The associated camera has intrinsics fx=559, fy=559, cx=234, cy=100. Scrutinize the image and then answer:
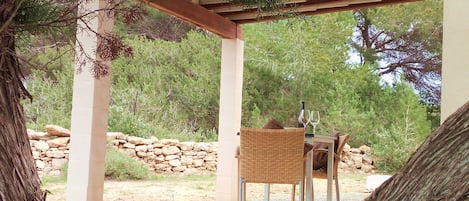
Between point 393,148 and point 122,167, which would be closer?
point 122,167

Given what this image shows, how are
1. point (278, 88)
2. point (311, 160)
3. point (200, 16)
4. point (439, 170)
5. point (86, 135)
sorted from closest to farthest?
1. point (439, 170)
2. point (86, 135)
3. point (311, 160)
4. point (200, 16)
5. point (278, 88)

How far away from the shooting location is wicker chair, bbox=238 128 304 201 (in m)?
4.20

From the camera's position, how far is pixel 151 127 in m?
10.2

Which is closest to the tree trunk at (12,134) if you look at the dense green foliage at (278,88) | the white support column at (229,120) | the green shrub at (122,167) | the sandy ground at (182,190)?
the white support column at (229,120)

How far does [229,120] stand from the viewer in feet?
21.2

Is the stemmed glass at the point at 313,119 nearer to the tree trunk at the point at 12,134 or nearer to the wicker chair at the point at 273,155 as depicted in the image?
the wicker chair at the point at 273,155

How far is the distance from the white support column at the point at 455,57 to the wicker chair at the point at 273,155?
3.69 ft

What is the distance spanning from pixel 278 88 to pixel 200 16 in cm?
567

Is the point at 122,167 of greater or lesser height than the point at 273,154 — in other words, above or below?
below

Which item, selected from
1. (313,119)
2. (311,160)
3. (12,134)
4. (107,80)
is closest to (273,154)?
(311,160)

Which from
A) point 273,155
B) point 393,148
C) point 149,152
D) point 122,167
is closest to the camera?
Result: point 273,155

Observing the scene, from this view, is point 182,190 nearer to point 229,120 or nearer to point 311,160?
point 229,120

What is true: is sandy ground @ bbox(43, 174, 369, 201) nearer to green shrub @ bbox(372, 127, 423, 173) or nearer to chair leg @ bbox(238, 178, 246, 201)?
green shrub @ bbox(372, 127, 423, 173)

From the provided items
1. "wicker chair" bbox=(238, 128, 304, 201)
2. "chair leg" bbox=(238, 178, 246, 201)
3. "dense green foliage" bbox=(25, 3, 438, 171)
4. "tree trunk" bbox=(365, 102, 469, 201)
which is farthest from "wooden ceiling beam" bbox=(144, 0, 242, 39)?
"dense green foliage" bbox=(25, 3, 438, 171)
